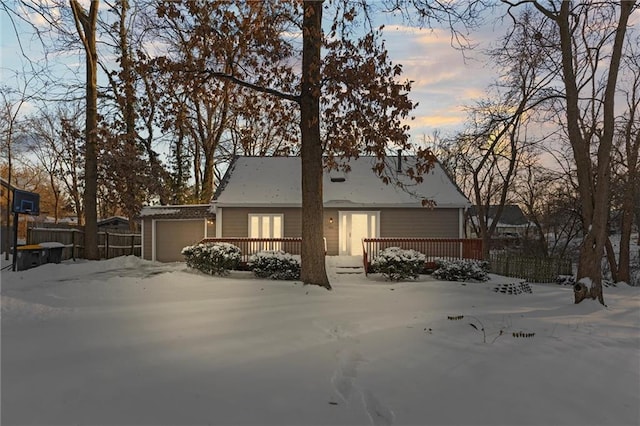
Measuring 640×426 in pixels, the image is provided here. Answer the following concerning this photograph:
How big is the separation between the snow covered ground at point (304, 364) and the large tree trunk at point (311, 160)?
8.12 ft

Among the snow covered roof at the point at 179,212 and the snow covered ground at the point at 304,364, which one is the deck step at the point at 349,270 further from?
the snow covered roof at the point at 179,212

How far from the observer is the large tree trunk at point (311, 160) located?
33.7ft

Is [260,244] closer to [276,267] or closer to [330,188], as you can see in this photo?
[276,267]

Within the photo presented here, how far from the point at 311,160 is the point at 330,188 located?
28.8 feet

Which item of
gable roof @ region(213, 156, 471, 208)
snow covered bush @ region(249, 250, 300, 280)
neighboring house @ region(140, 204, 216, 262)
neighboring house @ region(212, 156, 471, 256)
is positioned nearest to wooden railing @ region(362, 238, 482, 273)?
neighboring house @ region(212, 156, 471, 256)

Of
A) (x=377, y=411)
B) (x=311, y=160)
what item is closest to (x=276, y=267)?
(x=311, y=160)

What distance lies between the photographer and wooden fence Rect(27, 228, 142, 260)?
661 inches

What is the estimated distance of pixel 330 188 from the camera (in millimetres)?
19281

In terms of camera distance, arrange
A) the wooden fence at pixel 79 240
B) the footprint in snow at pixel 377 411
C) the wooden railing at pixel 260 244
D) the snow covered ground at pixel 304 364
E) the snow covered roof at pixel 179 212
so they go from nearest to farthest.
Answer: the footprint in snow at pixel 377 411
the snow covered ground at pixel 304 364
the wooden railing at pixel 260 244
the wooden fence at pixel 79 240
the snow covered roof at pixel 179 212

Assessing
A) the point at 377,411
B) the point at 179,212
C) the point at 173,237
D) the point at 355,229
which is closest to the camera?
the point at 377,411

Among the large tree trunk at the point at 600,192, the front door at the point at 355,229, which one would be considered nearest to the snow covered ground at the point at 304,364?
the large tree trunk at the point at 600,192

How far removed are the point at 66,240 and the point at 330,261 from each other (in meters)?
11.2

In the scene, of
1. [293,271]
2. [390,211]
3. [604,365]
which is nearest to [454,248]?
[390,211]

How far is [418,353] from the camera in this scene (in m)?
4.93
